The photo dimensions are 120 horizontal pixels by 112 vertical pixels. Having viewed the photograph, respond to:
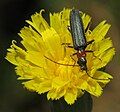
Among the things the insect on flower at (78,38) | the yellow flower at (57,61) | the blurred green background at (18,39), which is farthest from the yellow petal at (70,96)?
the blurred green background at (18,39)

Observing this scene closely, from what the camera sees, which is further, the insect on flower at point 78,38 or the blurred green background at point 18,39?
the blurred green background at point 18,39

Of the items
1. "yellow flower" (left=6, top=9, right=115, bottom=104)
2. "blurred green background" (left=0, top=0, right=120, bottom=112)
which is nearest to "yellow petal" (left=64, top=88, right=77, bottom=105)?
"yellow flower" (left=6, top=9, right=115, bottom=104)

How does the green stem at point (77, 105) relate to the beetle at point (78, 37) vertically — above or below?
below

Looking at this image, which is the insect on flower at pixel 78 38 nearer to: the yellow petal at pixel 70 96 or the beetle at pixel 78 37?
the beetle at pixel 78 37

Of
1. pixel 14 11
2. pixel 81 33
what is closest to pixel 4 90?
pixel 14 11

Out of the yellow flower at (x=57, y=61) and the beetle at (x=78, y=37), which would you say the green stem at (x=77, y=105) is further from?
the beetle at (x=78, y=37)

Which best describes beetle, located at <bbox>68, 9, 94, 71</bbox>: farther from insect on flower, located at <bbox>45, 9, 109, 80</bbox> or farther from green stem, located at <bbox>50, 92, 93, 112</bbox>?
green stem, located at <bbox>50, 92, 93, 112</bbox>

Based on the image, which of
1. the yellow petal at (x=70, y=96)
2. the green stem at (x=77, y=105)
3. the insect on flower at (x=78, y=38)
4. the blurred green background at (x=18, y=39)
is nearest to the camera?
the yellow petal at (x=70, y=96)

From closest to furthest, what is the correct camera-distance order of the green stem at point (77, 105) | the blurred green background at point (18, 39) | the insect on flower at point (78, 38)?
the green stem at point (77, 105), the insect on flower at point (78, 38), the blurred green background at point (18, 39)
